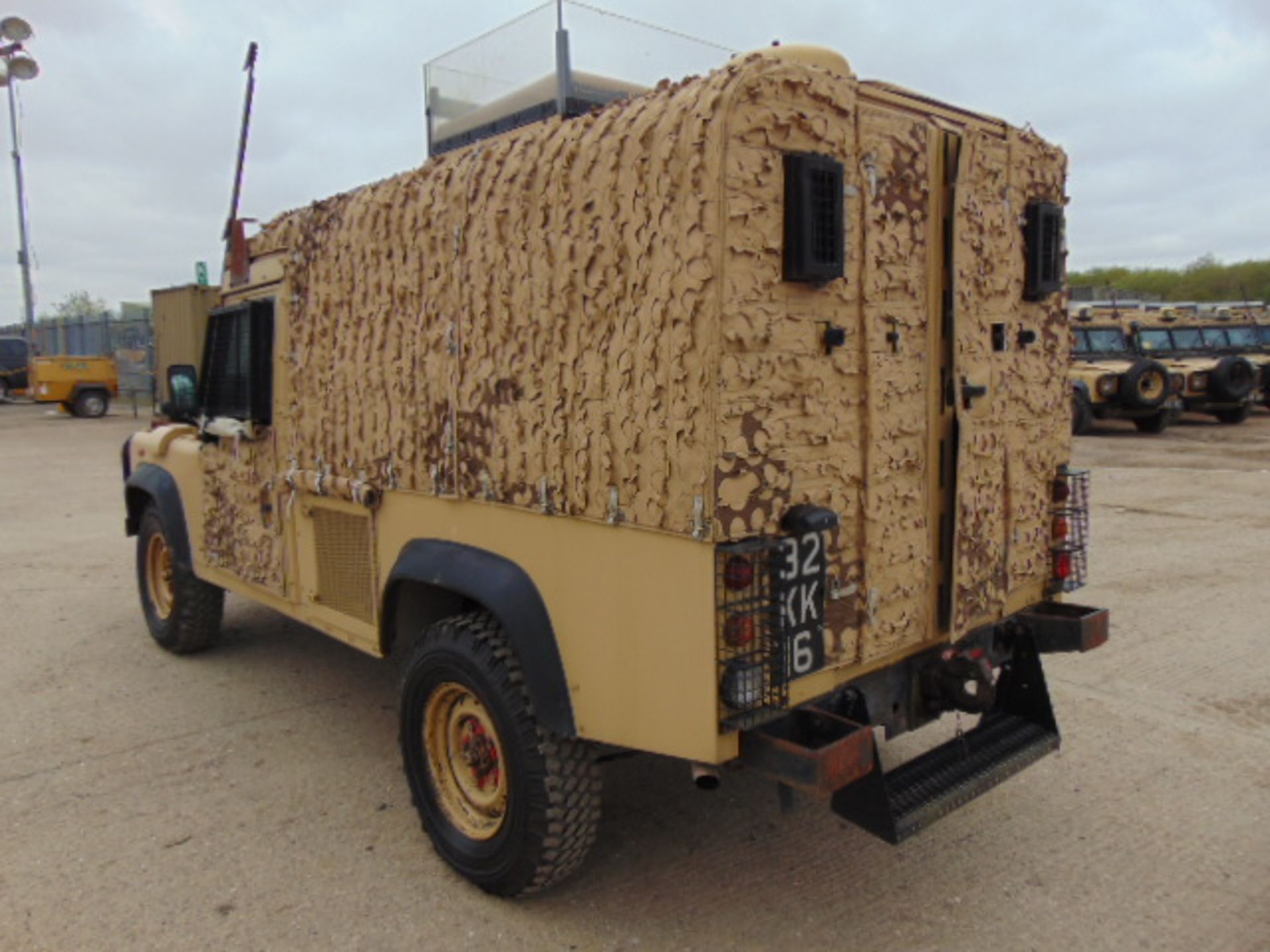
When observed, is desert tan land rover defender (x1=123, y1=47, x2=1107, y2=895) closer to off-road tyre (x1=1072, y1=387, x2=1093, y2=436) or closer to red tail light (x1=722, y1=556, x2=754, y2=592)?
red tail light (x1=722, y1=556, x2=754, y2=592)

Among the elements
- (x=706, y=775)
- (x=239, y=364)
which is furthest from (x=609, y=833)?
(x=239, y=364)

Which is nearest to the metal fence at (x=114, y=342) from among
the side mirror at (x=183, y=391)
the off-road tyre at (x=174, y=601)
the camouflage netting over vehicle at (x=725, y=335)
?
the off-road tyre at (x=174, y=601)

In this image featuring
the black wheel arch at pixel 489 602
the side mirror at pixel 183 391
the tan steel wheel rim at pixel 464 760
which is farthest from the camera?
the side mirror at pixel 183 391

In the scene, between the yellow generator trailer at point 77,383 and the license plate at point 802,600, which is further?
the yellow generator trailer at point 77,383

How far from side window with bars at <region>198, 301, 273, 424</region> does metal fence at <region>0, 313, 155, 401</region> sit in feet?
64.7

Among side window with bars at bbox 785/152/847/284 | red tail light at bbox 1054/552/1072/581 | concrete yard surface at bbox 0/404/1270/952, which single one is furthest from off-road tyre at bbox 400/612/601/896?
red tail light at bbox 1054/552/1072/581

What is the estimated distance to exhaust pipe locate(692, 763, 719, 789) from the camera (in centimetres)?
275

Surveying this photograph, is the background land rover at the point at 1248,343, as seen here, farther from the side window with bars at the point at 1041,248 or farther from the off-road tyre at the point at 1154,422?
the side window with bars at the point at 1041,248

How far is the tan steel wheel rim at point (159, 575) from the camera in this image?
5.97 m

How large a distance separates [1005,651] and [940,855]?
2.69 ft

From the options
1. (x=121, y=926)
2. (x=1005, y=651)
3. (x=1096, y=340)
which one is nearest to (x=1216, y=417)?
(x=1096, y=340)

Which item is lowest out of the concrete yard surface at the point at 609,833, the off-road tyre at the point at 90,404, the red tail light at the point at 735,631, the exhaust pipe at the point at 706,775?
the concrete yard surface at the point at 609,833

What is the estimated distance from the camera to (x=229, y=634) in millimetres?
6301

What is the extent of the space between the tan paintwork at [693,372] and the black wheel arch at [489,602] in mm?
56
